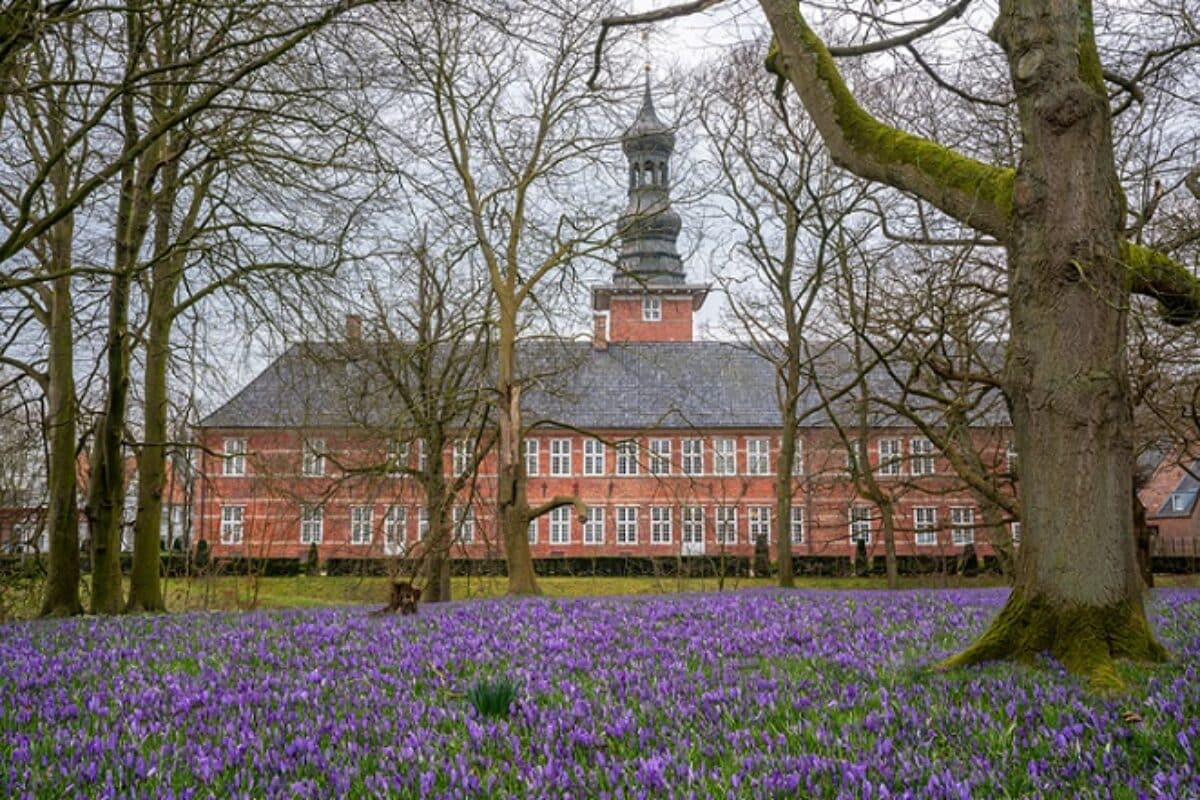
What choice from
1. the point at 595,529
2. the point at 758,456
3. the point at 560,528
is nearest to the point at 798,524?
the point at 758,456

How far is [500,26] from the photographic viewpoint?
24.5ft

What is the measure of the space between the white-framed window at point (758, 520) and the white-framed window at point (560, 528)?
34.4 ft

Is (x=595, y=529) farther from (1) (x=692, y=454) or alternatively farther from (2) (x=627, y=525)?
(1) (x=692, y=454)

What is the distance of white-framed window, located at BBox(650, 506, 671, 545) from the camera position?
57.7m

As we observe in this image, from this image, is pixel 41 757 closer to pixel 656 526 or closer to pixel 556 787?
pixel 556 787

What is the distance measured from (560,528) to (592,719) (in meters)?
54.1

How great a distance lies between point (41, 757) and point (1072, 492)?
16.3ft

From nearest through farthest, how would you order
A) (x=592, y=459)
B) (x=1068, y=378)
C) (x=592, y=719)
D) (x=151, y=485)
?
1. (x=592, y=719)
2. (x=1068, y=378)
3. (x=151, y=485)
4. (x=592, y=459)

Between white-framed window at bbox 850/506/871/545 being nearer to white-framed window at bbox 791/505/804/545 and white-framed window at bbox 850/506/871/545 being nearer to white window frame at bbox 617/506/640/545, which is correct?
white-framed window at bbox 791/505/804/545

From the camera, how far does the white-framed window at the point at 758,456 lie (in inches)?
2274

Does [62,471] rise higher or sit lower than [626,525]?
higher

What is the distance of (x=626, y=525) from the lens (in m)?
58.2

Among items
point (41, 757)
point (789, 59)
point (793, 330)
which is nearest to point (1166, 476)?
point (793, 330)

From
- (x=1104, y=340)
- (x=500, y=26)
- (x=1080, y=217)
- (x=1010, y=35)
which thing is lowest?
(x=1104, y=340)
